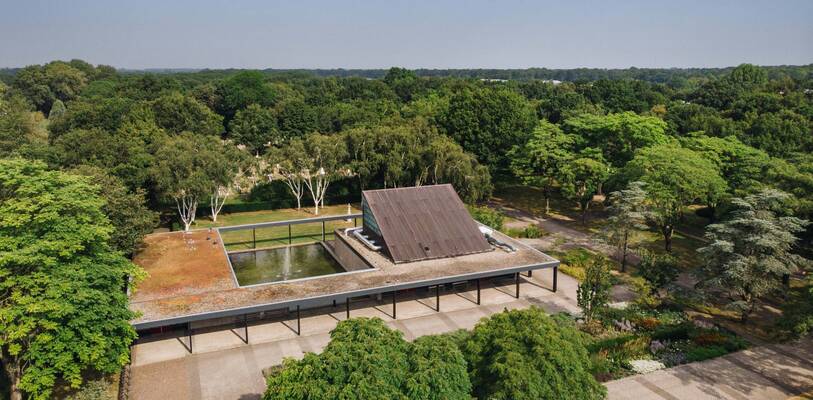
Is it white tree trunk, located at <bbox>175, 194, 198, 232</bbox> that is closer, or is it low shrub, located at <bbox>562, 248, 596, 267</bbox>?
low shrub, located at <bbox>562, 248, 596, 267</bbox>

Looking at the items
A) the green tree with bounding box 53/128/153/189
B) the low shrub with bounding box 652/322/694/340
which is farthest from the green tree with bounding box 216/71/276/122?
the low shrub with bounding box 652/322/694/340

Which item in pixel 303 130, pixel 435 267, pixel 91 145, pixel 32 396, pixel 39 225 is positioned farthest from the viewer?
pixel 303 130

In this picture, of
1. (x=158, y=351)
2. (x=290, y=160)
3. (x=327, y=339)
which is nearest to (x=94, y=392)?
(x=158, y=351)

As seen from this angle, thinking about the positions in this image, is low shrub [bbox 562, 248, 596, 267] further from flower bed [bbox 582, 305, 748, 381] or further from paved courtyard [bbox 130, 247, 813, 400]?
flower bed [bbox 582, 305, 748, 381]

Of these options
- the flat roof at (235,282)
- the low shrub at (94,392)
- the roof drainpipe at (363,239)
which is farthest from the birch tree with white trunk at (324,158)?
the low shrub at (94,392)

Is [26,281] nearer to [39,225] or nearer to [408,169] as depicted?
[39,225]

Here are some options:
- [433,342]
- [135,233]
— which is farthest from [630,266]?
[135,233]
